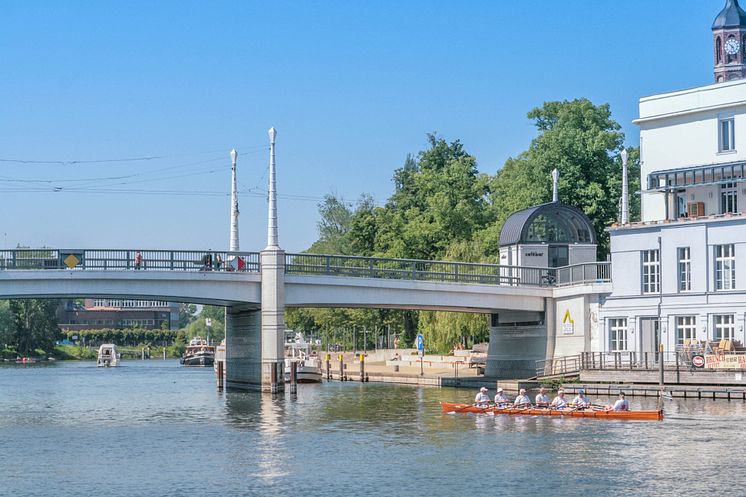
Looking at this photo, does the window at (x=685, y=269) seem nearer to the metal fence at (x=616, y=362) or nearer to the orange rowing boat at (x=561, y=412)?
the metal fence at (x=616, y=362)

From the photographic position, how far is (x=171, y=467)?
4509 cm

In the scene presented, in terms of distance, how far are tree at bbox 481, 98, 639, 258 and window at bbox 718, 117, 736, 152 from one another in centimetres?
1955

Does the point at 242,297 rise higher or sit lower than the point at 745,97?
lower

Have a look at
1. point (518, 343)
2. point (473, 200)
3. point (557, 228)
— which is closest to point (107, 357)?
point (473, 200)

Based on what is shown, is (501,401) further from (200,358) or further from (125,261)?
(200,358)

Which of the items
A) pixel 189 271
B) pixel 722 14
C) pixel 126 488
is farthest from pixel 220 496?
pixel 722 14

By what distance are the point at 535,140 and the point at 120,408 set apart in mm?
45514

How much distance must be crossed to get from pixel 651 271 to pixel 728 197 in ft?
21.3

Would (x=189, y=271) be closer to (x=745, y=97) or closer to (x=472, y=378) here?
(x=472, y=378)

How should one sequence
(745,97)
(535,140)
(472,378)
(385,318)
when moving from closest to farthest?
1. (745,97)
2. (472,378)
3. (535,140)
4. (385,318)

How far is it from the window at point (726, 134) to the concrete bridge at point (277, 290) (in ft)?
32.5

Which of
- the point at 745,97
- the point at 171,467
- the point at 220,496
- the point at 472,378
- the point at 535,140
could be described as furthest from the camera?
the point at 535,140

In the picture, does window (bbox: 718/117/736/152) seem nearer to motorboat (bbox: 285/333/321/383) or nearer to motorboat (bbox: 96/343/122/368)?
motorboat (bbox: 285/333/321/383)

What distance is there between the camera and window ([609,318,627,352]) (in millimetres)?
75562
